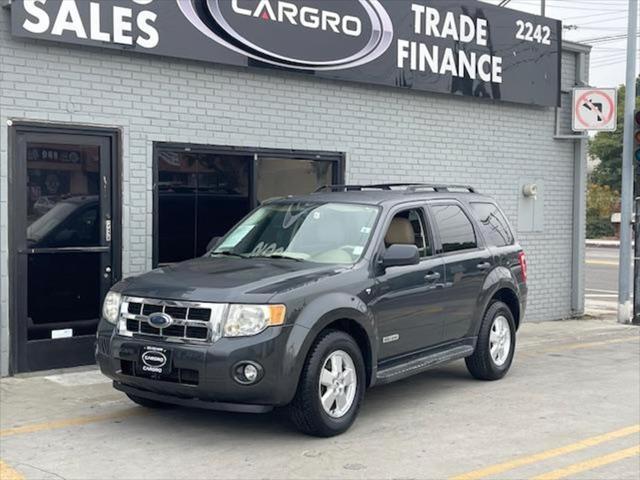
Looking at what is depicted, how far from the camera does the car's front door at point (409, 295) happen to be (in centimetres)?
682

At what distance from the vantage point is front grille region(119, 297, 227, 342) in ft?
19.2

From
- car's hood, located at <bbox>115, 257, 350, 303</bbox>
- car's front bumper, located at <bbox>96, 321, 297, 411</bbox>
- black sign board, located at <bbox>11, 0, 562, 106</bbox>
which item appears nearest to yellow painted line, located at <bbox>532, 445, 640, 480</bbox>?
car's front bumper, located at <bbox>96, 321, 297, 411</bbox>

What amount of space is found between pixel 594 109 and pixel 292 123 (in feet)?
19.4

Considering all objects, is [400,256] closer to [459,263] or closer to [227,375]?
[459,263]

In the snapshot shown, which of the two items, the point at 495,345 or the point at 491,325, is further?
the point at 495,345

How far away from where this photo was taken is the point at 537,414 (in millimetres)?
7121

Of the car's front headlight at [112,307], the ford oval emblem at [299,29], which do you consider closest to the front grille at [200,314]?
the car's front headlight at [112,307]

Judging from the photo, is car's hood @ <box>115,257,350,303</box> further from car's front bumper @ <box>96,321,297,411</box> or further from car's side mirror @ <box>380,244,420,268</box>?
car's side mirror @ <box>380,244,420,268</box>

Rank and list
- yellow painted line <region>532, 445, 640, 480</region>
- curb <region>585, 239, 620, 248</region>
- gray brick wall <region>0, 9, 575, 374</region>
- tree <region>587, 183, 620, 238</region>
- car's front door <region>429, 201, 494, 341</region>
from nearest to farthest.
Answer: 1. yellow painted line <region>532, 445, 640, 480</region>
2. car's front door <region>429, 201, 494, 341</region>
3. gray brick wall <region>0, 9, 575, 374</region>
4. curb <region>585, 239, 620, 248</region>
5. tree <region>587, 183, 620, 238</region>

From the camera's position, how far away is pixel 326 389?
621 centimetres

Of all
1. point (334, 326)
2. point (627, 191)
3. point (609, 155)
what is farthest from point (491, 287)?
point (609, 155)

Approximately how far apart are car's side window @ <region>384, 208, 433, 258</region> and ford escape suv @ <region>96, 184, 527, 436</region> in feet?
0.05

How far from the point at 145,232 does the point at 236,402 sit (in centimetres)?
377

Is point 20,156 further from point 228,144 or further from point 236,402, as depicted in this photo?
point 236,402
